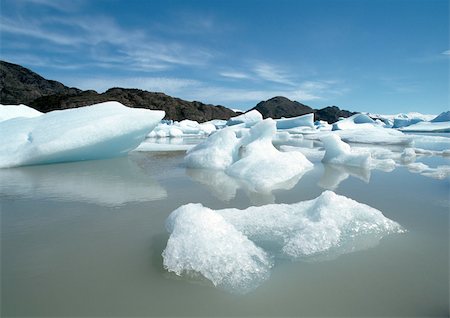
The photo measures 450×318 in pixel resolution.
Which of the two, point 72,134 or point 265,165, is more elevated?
point 72,134

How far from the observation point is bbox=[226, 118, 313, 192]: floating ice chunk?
16.0 feet

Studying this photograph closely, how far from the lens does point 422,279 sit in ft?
6.08

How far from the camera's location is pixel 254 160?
226 inches

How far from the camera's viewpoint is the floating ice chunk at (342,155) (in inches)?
271

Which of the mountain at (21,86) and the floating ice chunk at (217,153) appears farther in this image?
the mountain at (21,86)

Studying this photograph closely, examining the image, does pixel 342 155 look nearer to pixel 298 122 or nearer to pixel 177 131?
pixel 177 131

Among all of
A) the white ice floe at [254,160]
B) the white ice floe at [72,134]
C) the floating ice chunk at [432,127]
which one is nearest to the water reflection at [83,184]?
the white ice floe at [72,134]

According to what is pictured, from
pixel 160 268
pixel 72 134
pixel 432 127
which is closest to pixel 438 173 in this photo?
pixel 160 268

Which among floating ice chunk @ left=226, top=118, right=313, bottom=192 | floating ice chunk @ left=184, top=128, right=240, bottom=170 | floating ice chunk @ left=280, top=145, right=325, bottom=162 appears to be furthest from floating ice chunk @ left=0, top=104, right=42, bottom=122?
floating ice chunk @ left=280, top=145, right=325, bottom=162

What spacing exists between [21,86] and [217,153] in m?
99.1

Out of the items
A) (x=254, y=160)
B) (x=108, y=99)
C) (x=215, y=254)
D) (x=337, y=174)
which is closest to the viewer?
(x=215, y=254)

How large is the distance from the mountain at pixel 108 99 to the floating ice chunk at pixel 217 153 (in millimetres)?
48322

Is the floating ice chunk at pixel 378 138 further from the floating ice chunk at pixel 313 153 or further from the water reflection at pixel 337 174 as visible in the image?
the water reflection at pixel 337 174

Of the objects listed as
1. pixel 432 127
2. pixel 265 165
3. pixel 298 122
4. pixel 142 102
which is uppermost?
pixel 142 102
